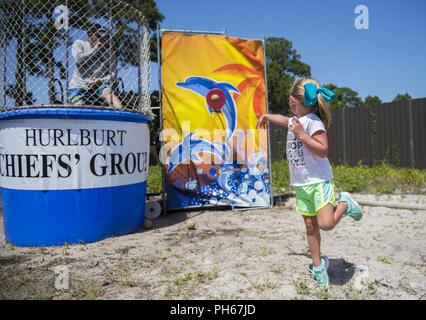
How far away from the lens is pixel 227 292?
2650mm

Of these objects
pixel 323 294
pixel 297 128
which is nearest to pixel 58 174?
pixel 297 128

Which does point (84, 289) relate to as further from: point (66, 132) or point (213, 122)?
point (213, 122)

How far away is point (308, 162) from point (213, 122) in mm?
3281

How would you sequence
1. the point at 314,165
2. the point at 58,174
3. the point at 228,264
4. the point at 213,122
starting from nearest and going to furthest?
the point at 314,165, the point at 228,264, the point at 58,174, the point at 213,122

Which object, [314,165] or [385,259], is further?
[385,259]

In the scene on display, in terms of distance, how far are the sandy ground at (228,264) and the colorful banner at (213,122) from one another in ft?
3.65

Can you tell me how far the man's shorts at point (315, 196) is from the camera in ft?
8.75

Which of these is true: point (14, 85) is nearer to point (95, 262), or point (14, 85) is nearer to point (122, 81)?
point (122, 81)

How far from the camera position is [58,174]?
389 centimetres

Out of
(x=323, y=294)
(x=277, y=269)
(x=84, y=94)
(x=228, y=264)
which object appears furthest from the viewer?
(x=84, y=94)

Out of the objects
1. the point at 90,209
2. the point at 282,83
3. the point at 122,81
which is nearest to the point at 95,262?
the point at 90,209

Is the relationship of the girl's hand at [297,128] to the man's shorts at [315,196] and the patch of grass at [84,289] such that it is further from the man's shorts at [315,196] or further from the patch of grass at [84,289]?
the patch of grass at [84,289]

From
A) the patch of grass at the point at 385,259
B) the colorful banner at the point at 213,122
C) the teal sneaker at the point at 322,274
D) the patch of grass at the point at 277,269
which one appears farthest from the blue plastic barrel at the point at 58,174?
the patch of grass at the point at 385,259

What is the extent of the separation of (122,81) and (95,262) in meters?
2.28
